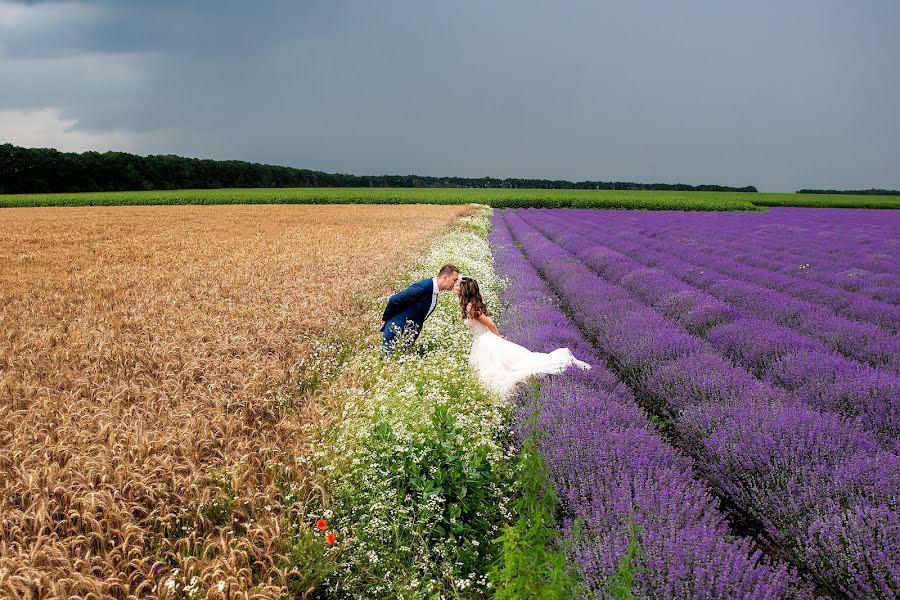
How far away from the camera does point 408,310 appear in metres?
6.18

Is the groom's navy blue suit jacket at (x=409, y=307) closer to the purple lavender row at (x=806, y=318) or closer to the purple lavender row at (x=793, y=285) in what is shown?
the purple lavender row at (x=806, y=318)

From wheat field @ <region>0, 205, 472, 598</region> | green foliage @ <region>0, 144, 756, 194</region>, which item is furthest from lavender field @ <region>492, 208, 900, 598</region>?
green foliage @ <region>0, 144, 756, 194</region>

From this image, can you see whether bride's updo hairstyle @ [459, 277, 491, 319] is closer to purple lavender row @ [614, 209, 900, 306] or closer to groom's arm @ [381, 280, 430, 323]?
groom's arm @ [381, 280, 430, 323]

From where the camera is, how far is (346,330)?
21.5 ft

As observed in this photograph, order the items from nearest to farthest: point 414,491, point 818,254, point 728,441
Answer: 1. point 414,491
2. point 728,441
3. point 818,254

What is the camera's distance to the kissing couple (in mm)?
5062

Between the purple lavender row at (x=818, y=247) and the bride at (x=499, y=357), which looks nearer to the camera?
the bride at (x=499, y=357)

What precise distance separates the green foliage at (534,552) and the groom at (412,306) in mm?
2822

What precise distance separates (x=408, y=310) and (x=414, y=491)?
9.91ft

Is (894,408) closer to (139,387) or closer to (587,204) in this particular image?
(139,387)

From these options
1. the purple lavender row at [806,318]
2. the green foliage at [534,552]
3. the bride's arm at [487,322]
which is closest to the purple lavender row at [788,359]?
the purple lavender row at [806,318]

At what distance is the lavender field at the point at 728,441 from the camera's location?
2.43m

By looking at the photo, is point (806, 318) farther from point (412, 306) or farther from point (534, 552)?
point (534, 552)

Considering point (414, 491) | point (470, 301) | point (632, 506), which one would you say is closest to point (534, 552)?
point (632, 506)
